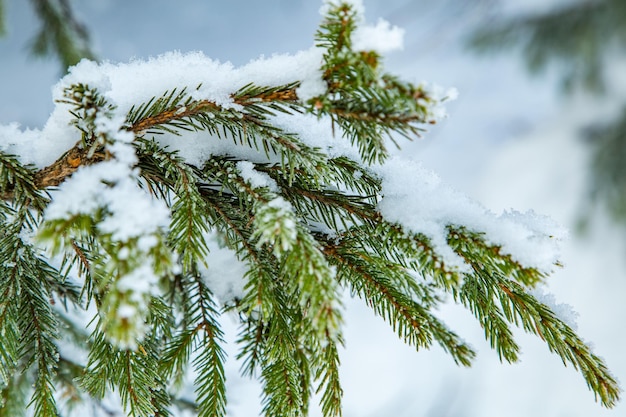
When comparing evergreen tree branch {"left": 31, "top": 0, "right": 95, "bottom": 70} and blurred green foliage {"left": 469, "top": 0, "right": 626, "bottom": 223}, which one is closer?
evergreen tree branch {"left": 31, "top": 0, "right": 95, "bottom": 70}

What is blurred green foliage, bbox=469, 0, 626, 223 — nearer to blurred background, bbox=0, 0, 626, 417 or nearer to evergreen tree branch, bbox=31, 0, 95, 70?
blurred background, bbox=0, 0, 626, 417

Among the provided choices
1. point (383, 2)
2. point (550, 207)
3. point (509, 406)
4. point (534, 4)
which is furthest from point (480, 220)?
point (383, 2)

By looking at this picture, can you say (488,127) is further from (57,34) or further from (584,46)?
(57,34)

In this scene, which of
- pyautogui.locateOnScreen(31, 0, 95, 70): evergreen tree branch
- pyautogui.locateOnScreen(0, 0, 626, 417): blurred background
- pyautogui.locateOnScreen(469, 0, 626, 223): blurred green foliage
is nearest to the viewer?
pyautogui.locateOnScreen(31, 0, 95, 70): evergreen tree branch

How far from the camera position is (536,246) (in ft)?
2.14

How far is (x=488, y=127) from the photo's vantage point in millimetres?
6777

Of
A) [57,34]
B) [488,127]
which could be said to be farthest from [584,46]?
[57,34]

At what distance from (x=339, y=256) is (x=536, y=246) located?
36cm

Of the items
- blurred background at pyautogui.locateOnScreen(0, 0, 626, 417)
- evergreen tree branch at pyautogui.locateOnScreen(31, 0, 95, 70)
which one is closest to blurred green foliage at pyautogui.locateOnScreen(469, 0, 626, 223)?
blurred background at pyautogui.locateOnScreen(0, 0, 626, 417)

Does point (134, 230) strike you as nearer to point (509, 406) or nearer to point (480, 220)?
point (480, 220)

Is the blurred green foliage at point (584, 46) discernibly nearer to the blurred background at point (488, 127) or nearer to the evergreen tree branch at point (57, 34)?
the blurred background at point (488, 127)

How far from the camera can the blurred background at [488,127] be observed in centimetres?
303

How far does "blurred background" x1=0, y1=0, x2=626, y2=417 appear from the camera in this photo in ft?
9.95

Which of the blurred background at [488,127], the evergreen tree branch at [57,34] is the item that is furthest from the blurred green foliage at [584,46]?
the evergreen tree branch at [57,34]
